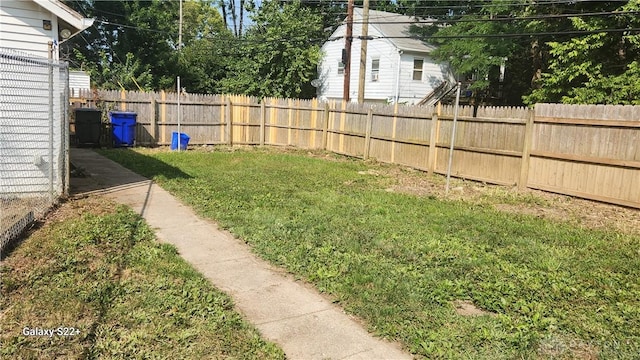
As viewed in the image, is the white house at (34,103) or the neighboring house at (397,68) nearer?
the white house at (34,103)

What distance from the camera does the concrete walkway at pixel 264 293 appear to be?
11.4 ft

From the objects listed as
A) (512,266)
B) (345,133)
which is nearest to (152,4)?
(345,133)

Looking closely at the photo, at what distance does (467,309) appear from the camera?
418 cm

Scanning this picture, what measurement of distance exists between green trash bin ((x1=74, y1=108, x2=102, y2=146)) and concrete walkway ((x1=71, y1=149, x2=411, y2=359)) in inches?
287

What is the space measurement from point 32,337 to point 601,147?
9058mm

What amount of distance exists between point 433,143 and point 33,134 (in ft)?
28.7

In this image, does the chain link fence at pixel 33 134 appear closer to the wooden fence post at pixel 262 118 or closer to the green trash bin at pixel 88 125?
the green trash bin at pixel 88 125

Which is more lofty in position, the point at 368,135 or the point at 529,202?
the point at 368,135

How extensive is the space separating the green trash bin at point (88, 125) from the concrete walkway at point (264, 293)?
Answer: 287 inches

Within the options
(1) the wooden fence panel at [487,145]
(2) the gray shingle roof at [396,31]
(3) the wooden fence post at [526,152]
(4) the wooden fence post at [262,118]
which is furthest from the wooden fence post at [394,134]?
(2) the gray shingle roof at [396,31]

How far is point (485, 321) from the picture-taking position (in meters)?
3.89

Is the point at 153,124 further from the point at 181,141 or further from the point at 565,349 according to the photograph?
the point at 565,349

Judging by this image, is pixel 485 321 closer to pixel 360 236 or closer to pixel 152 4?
pixel 360 236

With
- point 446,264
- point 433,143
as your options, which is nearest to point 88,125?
point 433,143
